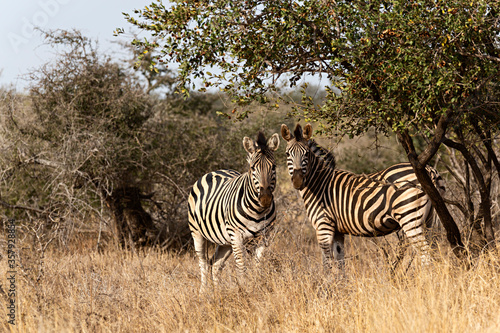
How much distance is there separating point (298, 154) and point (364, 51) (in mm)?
1898

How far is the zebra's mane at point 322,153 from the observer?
6.77m

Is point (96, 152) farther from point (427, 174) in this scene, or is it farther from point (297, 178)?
point (427, 174)

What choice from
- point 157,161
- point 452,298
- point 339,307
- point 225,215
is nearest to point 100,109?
point 157,161

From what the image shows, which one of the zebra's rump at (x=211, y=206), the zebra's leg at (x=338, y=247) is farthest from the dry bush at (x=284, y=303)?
the zebra's rump at (x=211, y=206)

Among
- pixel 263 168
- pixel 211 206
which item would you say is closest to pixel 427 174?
pixel 263 168

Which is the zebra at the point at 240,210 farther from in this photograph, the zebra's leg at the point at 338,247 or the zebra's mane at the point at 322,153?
the zebra's leg at the point at 338,247

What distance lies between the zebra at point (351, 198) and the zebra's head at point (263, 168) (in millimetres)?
325

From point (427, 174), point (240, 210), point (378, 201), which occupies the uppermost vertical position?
point (427, 174)

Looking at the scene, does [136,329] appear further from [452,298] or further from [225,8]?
[225,8]

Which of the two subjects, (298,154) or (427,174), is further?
(298,154)

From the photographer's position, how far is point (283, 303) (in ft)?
16.0

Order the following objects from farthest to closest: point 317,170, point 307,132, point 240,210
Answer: point 317,170 → point 307,132 → point 240,210

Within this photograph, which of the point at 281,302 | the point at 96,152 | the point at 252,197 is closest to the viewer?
the point at 281,302

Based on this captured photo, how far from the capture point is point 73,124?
907 centimetres
